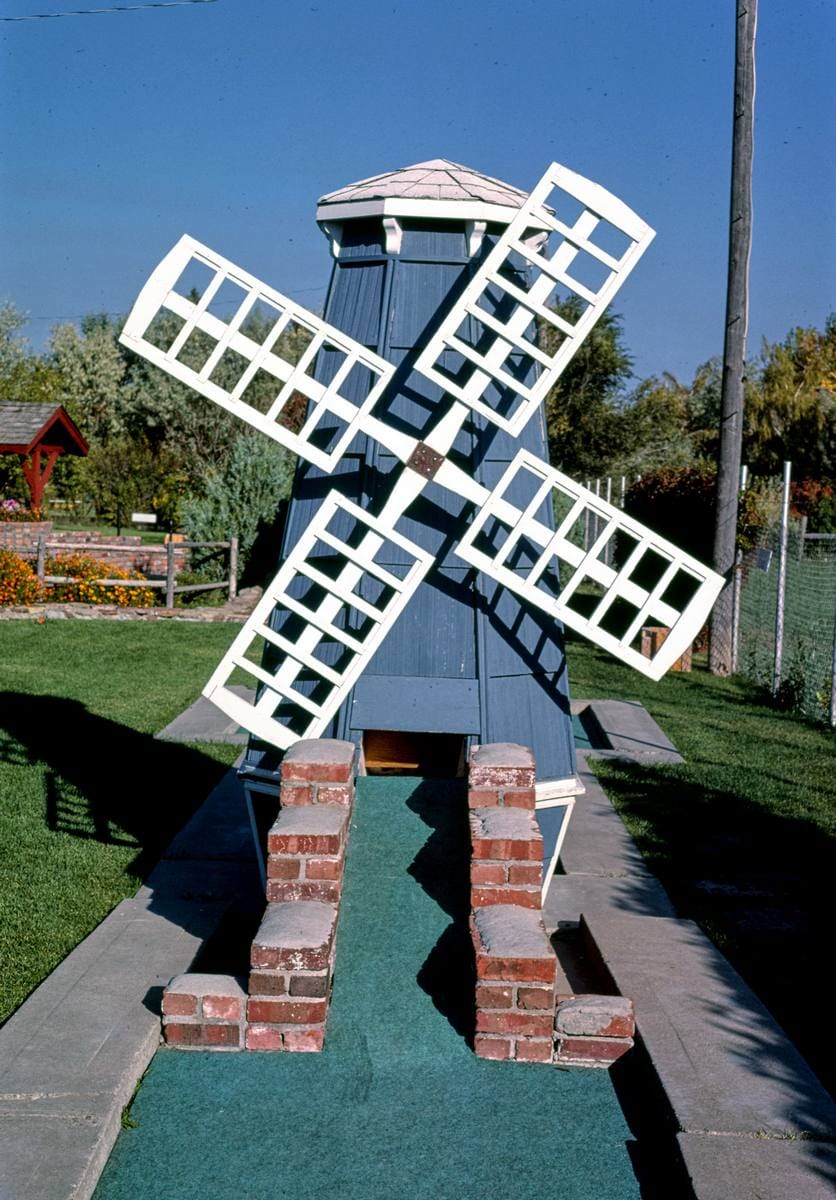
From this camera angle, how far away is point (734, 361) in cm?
1372

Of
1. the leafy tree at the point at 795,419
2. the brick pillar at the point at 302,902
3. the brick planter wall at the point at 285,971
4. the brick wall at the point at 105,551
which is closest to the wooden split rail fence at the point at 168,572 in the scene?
the brick wall at the point at 105,551

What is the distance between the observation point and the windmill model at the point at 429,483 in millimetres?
5188

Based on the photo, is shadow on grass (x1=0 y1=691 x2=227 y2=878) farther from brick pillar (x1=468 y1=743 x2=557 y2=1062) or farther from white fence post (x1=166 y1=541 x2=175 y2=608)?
white fence post (x1=166 y1=541 x2=175 y2=608)

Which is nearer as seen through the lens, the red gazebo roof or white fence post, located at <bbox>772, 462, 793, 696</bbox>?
white fence post, located at <bbox>772, 462, 793, 696</bbox>

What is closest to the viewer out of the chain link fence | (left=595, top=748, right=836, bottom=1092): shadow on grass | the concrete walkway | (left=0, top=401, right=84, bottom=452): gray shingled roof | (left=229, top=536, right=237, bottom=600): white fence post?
the concrete walkway

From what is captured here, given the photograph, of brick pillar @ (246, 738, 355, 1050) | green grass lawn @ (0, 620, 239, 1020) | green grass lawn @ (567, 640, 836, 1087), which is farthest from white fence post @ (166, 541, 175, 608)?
brick pillar @ (246, 738, 355, 1050)

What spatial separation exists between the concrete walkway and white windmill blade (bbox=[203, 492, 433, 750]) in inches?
38.6

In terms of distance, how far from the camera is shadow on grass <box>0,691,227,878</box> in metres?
7.09

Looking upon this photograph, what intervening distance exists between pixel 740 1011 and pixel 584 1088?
76 centimetres

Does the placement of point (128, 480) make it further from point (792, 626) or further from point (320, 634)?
point (320, 634)

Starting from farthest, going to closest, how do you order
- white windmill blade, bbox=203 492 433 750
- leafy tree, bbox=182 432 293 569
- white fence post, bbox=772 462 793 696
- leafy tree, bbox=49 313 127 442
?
leafy tree, bbox=49 313 127 442
leafy tree, bbox=182 432 293 569
white fence post, bbox=772 462 793 696
white windmill blade, bbox=203 492 433 750

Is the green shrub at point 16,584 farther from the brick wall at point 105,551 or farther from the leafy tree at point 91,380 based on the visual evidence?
the leafy tree at point 91,380

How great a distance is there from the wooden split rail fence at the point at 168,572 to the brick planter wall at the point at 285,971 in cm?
1420

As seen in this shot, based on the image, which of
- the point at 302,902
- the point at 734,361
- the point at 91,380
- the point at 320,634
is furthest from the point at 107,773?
the point at 91,380
